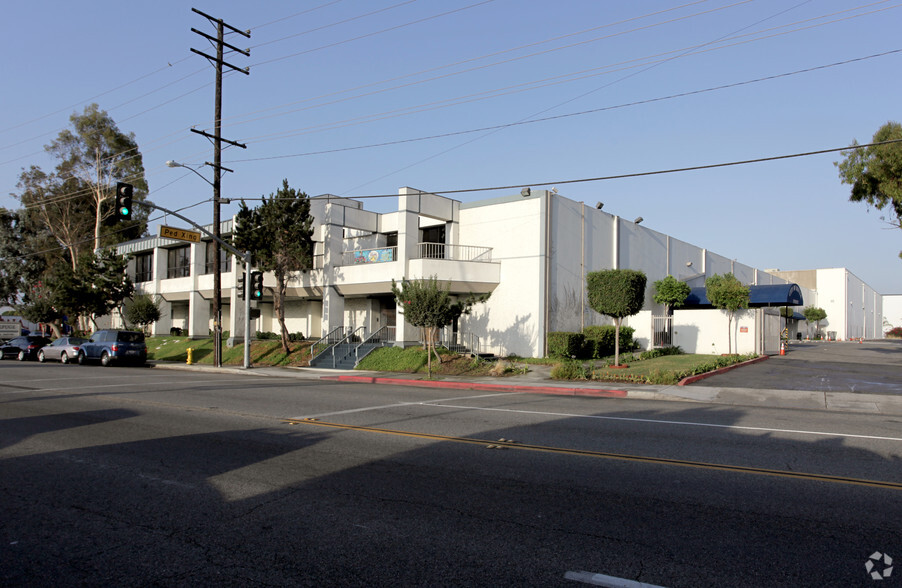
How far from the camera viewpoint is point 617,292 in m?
22.0

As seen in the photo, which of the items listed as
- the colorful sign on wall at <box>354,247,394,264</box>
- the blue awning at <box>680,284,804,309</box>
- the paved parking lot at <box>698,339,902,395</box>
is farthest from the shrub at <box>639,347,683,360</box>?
the colorful sign on wall at <box>354,247,394,264</box>

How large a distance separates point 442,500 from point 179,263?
44.8 m

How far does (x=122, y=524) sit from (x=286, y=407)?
296 inches

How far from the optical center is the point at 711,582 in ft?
12.8

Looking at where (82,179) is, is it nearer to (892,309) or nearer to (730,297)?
(730,297)

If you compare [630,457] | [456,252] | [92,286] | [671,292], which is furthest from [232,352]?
[630,457]

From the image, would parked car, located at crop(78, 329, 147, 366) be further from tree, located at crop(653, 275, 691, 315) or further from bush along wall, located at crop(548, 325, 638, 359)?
tree, located at crop(653, 275, 691, 315)

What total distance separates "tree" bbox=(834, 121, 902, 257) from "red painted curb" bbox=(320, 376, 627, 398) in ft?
43.6

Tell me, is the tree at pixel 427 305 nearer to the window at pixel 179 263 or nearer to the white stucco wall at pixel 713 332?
the white stucco wall at pixel 713 332

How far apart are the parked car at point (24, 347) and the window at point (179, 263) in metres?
10.5

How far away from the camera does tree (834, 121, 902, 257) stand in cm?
2083

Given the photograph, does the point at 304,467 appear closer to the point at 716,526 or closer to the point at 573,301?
the point at 716,526

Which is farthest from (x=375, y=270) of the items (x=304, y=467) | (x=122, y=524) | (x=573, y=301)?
(x=122, y=524)

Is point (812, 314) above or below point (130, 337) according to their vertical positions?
above
